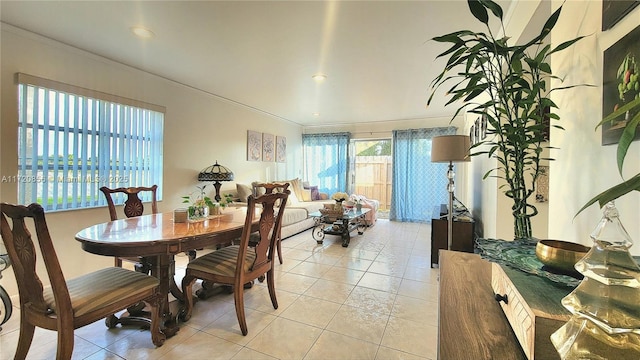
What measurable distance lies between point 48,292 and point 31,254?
30cm

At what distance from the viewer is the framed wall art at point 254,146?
16.9ft

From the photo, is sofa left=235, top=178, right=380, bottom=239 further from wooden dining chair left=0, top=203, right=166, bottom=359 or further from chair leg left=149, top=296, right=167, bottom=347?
wooden dining chair left=0, top=203, right=166, bottom=359

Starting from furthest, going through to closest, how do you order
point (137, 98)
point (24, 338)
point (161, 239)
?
point (137, 98), point (161, 239), point (24, 338)

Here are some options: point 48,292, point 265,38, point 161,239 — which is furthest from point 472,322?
point 265,38

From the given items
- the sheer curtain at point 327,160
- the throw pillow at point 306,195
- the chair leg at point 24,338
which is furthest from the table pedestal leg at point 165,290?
the sheer curtain at point 327,160

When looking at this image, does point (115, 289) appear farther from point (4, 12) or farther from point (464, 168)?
point (464, 168)

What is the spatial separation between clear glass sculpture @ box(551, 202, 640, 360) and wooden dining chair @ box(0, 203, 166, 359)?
1.90 m

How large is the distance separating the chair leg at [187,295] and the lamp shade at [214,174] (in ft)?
7.02

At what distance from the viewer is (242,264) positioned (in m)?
1.86

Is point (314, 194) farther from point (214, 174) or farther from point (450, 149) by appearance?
point (450, 149)

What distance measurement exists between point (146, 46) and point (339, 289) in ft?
10.1

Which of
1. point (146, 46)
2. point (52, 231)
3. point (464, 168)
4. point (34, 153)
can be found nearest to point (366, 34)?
point (146, 46)

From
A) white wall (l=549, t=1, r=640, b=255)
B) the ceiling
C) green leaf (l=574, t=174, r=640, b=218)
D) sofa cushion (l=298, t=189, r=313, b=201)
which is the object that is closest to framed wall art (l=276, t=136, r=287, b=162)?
sofa cushion (l=298, t=189, r=313, b=201)

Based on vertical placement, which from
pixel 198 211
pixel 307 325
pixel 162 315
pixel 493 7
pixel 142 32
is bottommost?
pixel 307 325
